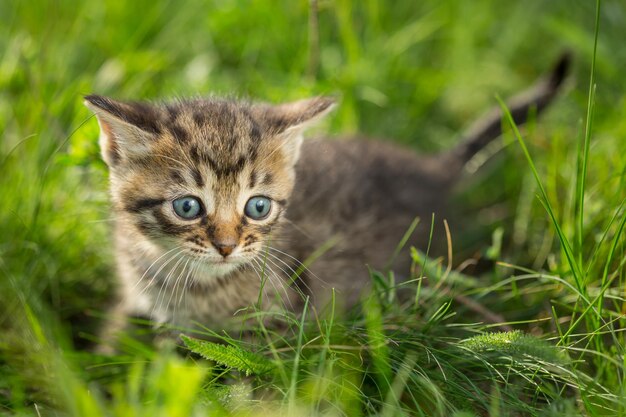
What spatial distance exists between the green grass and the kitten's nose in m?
0.24

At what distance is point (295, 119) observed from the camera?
75.5 inches

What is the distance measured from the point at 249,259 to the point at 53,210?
3.05 feet

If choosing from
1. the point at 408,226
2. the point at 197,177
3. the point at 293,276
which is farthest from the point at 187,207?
the point at 408,226

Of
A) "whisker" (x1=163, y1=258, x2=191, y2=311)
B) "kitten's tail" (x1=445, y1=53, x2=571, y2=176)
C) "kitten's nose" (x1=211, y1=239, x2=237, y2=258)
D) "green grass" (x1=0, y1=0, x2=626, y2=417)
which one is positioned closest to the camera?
"green grass" (x1=0, y1=0, x2=626, y2=417)

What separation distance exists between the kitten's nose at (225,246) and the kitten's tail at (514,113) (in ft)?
4.39

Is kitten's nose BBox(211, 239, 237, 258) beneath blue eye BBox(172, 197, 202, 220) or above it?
beneath

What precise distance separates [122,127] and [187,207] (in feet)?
0.96

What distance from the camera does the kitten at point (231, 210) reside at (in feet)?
5.87

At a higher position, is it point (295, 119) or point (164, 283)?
point (295, 119)

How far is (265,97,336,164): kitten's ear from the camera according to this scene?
6.28 ft

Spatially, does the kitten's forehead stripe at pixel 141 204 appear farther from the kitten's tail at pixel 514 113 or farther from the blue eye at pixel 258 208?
the kitten's tail at pixel 514 113

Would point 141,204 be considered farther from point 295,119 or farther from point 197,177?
point 295,119

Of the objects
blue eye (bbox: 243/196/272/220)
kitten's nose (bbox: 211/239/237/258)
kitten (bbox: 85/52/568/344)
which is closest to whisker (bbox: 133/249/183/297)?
kitten (bbox: 85/52/568/344)

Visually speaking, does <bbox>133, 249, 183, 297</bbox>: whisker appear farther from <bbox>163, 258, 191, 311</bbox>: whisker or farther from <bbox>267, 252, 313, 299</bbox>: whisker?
<bbox>267, 252, 313, 299</bbox>: whisker
